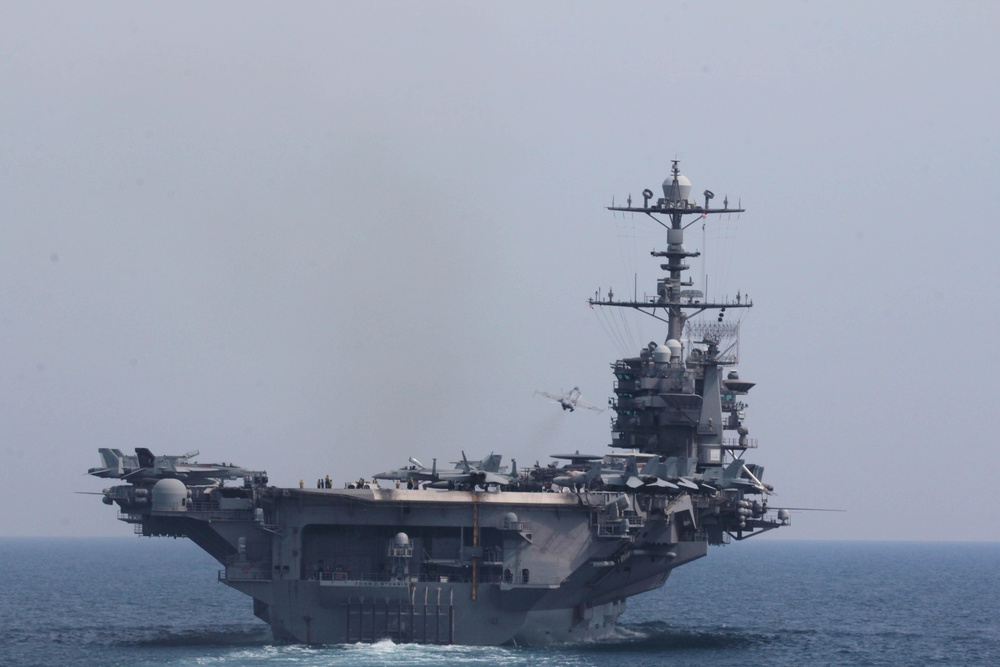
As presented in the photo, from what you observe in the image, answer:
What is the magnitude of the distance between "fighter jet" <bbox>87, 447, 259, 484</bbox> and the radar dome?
6.24 feet

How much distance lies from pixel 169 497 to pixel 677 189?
18276mm

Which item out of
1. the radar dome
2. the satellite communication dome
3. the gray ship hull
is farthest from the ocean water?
the satellite communication dome

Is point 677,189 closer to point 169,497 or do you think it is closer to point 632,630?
point 632,630

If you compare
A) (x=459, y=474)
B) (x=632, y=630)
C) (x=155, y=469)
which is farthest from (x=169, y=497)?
(x=632, y=630)

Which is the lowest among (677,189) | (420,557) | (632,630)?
(632,630)

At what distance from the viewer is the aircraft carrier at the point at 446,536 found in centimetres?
4088

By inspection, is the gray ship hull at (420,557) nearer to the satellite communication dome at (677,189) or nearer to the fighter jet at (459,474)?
the fighter jet at (459,474)

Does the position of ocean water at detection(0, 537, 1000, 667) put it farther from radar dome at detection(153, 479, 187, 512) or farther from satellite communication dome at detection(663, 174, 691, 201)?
satellite communication dome at detection(663, 174, 691, 201)

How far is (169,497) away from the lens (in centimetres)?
4200

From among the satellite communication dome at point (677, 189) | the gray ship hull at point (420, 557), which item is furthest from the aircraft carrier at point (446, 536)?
the satellite communication dome at point (677, 189)

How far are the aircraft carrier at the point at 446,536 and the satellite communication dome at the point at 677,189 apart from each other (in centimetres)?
919

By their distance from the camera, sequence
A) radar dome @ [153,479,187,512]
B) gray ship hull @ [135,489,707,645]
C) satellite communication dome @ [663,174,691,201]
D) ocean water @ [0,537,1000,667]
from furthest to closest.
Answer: satellite communication dome @ [663,174,691,201], radar dome @ [153,479,187,512], gray ship hull @ [135,489,707,645], ocean water @ [0,537,1000,667]

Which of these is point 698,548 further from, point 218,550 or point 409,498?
point 218,550

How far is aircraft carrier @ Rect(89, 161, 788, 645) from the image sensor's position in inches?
1609
